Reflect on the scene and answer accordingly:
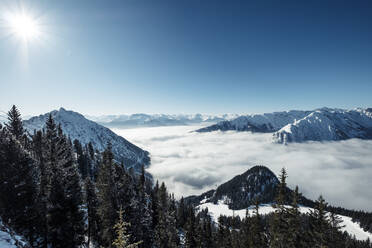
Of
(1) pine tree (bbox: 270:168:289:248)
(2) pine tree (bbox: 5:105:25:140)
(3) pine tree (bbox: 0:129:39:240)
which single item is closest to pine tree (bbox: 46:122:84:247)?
(3) pine tree (bbox: 0:129:39:240)

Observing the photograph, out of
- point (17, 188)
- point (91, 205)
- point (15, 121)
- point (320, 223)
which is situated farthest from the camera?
point (91, 205)

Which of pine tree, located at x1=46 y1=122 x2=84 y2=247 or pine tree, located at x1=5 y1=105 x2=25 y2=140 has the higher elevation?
pine tree, located at x1=5 y1=105 x2=25 y2=140

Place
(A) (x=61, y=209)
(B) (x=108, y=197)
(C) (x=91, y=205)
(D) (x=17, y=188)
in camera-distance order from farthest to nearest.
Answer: (C) (x=91, y=205) → (B) (x=108, y=197) → (A) (x=61, y=209) → (D) (x=17, y=188)

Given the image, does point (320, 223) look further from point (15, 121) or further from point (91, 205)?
point (15, 121)

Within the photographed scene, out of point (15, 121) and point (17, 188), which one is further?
point (15, 121)

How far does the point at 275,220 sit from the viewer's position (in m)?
23.0

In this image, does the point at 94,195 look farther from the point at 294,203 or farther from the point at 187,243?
the point at 294,203

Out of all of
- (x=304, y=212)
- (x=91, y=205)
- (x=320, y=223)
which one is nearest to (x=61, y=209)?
(x=91, y=205)

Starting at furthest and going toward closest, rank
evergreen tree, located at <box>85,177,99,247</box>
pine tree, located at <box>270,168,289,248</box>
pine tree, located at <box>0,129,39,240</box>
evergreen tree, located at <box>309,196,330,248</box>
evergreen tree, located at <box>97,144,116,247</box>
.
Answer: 1. evergreen tree, located at <box>85,177,99,247</box>
2. evergreen tree, located at <box>97,144,116,247</box>
3. pine tree, located at <box>270,168,289,248</box>
4. evergreen tree, located at <box>309,196,330,248</box>
5. pine tree, located at <box>0,129,39,240</box>

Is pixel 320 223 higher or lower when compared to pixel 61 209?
lower

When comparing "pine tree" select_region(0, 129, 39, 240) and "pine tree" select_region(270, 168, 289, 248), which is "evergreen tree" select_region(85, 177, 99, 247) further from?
"pine tree" select_region(270, 168, 289, 248)

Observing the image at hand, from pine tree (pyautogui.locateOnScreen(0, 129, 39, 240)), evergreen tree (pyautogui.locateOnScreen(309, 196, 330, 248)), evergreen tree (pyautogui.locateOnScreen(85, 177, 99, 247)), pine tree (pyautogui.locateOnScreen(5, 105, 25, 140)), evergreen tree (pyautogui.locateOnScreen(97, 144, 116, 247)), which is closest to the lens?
pine tree (pyautogui.locateOnScreen(0, 129, 39, 240))

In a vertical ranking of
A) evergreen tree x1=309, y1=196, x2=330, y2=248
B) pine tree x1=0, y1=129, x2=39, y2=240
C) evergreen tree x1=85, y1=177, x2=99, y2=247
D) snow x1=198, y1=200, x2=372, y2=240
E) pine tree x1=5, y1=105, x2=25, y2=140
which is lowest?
snow x1=198, y1=200, x2=372, y2=240

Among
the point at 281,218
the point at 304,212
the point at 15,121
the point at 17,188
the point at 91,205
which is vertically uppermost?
the point at 15,121
